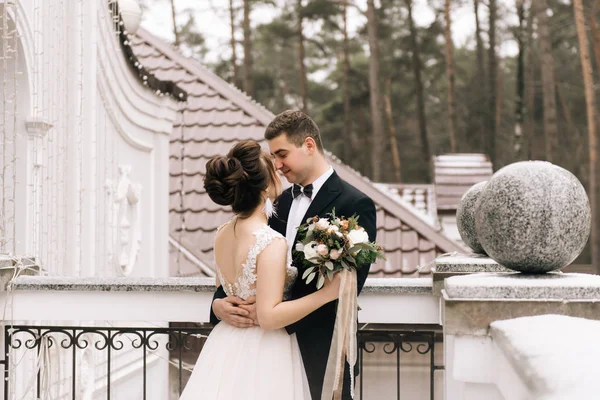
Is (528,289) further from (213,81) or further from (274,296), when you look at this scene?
(213,81)

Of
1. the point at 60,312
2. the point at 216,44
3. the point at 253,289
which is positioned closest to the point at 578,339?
the point at 253,289

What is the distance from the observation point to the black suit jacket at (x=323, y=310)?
3.54 m

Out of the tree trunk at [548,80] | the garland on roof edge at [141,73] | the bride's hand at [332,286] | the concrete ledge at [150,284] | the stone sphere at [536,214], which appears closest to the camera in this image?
the stone sphere at [536,214]

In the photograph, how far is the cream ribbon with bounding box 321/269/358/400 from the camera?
3373mm

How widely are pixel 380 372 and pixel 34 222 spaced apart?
30.7 feet

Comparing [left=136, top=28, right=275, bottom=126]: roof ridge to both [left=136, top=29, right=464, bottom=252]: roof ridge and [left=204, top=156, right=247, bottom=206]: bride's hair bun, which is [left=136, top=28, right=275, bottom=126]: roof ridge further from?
[left=204, top=156, right=247, bottom=206]: bride's hair bun

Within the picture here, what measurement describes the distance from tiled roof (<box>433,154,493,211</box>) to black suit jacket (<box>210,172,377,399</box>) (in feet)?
31.0

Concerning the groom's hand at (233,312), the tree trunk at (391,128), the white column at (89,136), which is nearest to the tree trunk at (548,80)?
the tree trunk at (391,128)

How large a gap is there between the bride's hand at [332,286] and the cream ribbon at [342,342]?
0.03 meters

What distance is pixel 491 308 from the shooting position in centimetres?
308

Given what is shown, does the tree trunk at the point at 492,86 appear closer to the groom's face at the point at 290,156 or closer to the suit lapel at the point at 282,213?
the suit lapel at the point at 282,213

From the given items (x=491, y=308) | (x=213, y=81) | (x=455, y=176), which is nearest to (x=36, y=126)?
(x=491, y=308)

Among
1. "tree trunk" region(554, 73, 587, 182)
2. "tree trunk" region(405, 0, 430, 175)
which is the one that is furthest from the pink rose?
"tree trunk" region(554, 73, 587, 182)

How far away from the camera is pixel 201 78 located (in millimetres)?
13562
